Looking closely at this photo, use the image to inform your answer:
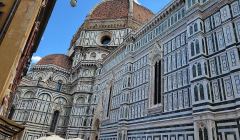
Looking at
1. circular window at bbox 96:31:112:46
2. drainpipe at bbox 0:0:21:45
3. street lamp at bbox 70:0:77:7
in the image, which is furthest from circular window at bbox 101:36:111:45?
drainpipe at bbox 0:0:21:45

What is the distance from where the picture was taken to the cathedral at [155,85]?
8.46m

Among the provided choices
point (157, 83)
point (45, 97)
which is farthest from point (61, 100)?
point (157, 83)

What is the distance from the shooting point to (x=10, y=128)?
4633 mm

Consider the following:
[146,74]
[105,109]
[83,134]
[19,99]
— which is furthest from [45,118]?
[146,74]

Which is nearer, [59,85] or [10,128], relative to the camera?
[10,128]

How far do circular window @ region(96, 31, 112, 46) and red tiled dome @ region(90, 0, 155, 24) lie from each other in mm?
3645

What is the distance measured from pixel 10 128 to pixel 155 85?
10208mm

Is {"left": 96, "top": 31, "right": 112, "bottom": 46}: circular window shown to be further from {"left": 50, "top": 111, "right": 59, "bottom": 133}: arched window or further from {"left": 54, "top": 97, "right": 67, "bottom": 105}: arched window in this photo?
{"left": 50, "top": 111, "right": 59, "bottom": 133}: arched window

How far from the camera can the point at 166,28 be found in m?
13.9

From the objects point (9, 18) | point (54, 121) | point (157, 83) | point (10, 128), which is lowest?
point (10, 128)

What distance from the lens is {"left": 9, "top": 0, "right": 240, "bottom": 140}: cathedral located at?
8461mm

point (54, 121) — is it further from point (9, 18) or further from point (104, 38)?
point (9, 18)

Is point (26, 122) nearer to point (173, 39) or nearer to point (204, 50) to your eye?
point (173, 39)

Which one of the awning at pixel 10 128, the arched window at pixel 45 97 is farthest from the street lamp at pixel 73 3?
the arched window at pixel 45 97
